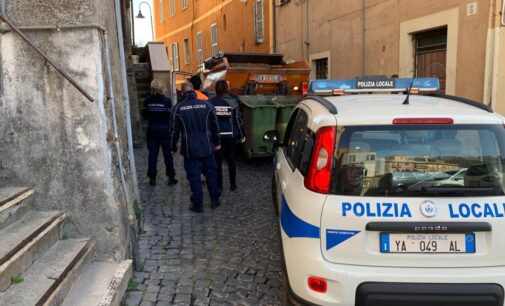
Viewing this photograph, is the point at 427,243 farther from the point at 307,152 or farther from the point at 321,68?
the point at 321,68

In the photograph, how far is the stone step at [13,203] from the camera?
132 inches

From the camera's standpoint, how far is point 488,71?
7586mm

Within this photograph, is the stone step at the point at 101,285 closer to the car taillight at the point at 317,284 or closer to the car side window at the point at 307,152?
the car taillight at the point at 317,284

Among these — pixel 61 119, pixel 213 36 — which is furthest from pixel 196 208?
pixel 213 36

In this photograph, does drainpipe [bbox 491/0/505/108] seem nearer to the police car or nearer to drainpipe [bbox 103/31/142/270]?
the police car

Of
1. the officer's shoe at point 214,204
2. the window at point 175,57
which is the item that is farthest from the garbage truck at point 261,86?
the window at point 175,57

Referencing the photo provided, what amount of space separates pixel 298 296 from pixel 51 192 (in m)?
2.25

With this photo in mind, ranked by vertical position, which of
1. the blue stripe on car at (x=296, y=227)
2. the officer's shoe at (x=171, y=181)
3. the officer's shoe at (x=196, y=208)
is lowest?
the officer's shoe at (x=196, y=208)

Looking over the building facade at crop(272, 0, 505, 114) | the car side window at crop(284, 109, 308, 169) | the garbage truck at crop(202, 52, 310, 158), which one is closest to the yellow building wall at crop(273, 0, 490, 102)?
the building facade at crop(272, 0, 505, 114)

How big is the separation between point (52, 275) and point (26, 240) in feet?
1.05

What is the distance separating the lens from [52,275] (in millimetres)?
3127

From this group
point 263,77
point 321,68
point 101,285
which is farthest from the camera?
point 321,68

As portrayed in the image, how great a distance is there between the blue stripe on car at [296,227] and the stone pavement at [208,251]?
878 millimetres

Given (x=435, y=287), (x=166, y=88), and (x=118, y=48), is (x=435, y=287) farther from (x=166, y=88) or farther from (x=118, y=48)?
(x=166, y=88)
